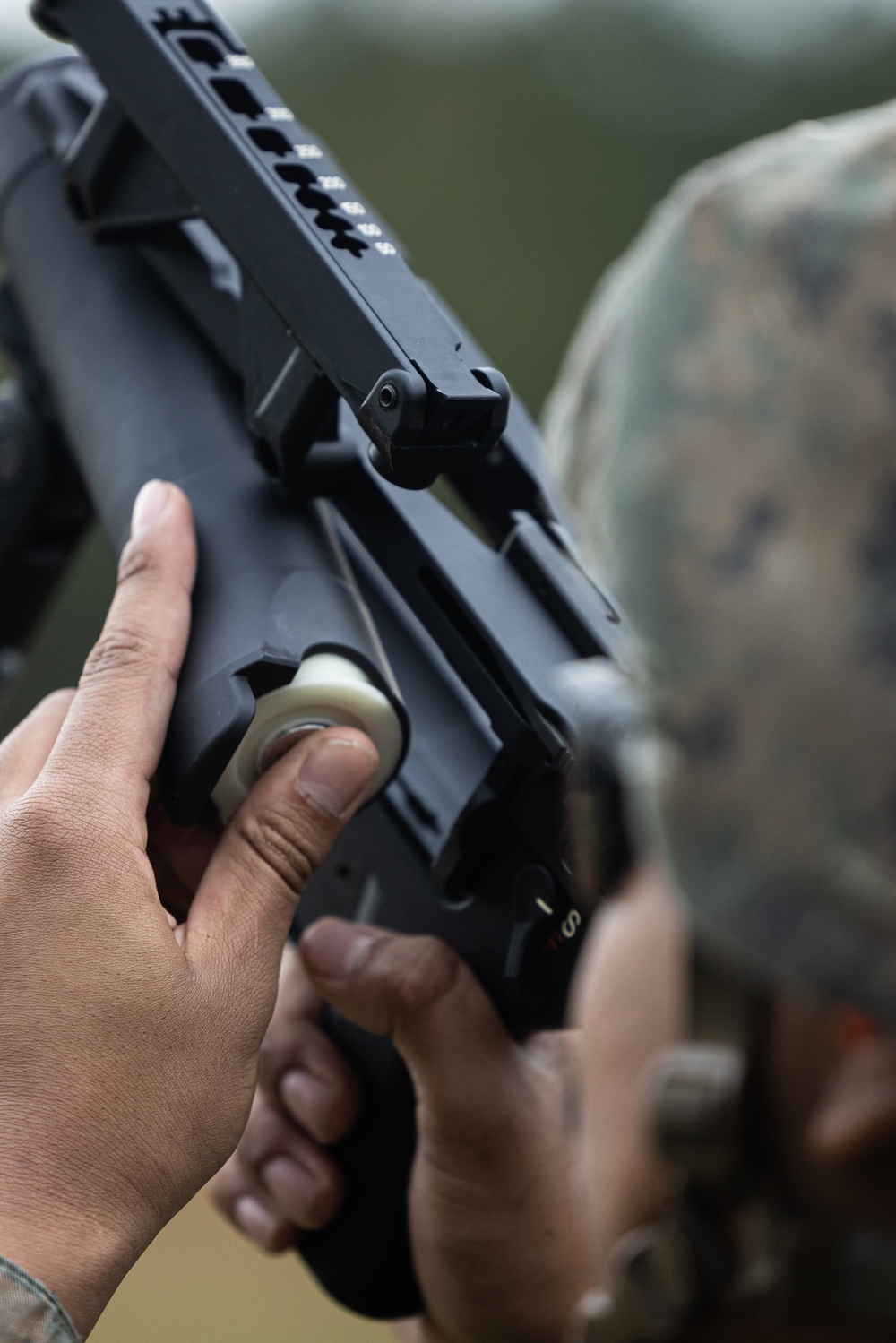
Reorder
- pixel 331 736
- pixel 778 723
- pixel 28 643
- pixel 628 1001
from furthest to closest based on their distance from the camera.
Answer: pixel 28 643
pixel 331 736
pixel 628 1001
pixel 778 723

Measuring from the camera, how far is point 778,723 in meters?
0.43

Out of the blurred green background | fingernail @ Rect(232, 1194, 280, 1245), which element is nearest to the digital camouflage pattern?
fingernail @ Rect(232, 1194, 280, 1245)

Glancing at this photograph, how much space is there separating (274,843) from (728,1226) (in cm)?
43

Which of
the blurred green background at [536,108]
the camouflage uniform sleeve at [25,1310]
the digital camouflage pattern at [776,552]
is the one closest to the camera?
the digital camouflage pattern at [776,552]

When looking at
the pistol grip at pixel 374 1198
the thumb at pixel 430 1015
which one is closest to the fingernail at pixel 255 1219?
the pistol grip at pixel 374 1198

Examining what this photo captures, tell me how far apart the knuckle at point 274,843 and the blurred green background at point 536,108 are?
24.7 ft

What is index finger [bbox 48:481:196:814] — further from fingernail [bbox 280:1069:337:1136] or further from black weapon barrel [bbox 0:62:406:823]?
fingernail [bbox 280:1069:337:1136]

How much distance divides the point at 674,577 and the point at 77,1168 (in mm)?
497

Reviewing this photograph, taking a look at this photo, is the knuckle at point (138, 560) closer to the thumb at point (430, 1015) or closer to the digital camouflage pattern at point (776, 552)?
the thumb at point (430, 1015)

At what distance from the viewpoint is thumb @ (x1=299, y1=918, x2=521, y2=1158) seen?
1.00 meters

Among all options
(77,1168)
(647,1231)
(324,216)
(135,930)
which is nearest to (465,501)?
(324,216)

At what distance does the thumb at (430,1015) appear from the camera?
39.4 inches

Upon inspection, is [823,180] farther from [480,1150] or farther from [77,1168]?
[480,1150]

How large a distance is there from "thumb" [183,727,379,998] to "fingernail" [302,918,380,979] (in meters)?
0.16
